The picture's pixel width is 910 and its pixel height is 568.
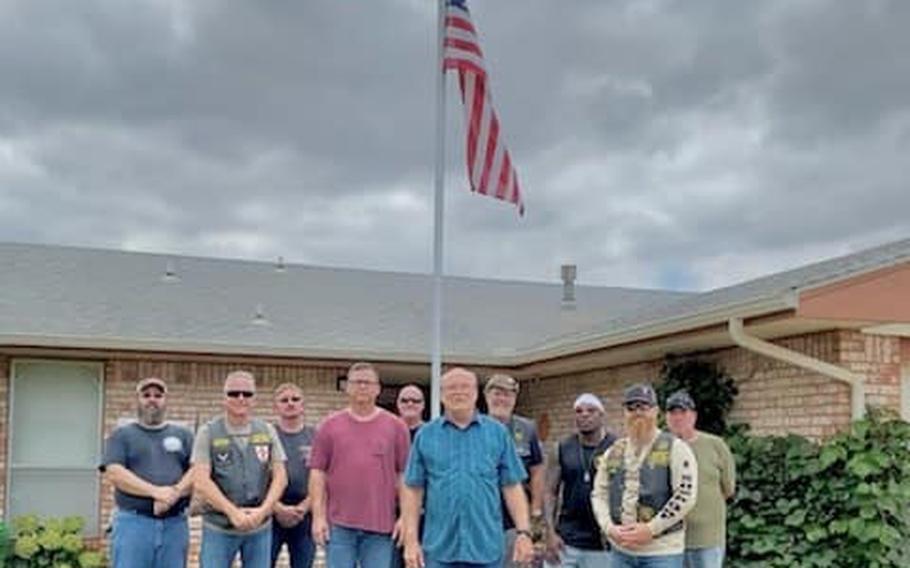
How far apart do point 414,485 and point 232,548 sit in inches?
55.6

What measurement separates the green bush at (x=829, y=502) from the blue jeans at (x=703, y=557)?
151 cm

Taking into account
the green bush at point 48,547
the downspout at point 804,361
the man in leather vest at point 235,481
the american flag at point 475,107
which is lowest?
the green bush at point 48,547

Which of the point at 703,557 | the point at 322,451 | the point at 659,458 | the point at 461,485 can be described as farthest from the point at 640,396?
the point at 322,451

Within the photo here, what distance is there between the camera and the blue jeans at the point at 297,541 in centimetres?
720

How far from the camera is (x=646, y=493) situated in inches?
229

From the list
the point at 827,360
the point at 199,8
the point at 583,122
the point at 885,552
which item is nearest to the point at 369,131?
the point at 583,122

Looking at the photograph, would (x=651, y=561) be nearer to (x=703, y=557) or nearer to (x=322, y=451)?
(x=703, y=557)

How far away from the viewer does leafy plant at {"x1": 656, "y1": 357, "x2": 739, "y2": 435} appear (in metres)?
9.98

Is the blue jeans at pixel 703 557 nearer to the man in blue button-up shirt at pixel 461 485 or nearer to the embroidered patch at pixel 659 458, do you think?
the embroidered patch at pixel 659 458

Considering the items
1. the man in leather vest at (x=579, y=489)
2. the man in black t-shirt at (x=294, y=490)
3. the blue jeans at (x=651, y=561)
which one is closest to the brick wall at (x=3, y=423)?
the man in black t-shirt at (x=294, y=490)

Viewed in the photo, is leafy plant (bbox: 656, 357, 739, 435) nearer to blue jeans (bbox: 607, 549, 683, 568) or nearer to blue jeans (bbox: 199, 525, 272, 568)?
blue jeans (bbox: 607, 549, 683, 568)

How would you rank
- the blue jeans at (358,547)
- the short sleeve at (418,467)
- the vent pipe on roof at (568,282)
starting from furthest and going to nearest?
1. the vent pipe on roof at (568,282)
2. the blue jeans at (358,547)
3. the short sleeve at (418,467)

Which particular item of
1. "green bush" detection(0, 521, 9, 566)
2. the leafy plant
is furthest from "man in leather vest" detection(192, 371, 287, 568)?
"green bush" detection(0, 521, 9, 566)

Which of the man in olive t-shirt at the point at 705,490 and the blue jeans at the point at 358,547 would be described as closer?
the blue jeans at the point at 358,547
